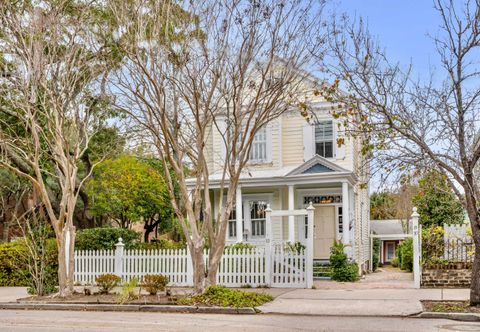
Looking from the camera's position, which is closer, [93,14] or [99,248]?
[93,14]

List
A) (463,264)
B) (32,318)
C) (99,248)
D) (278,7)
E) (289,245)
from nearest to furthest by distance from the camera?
(32,318) < (278,7) < (463,264) < (289,245) < (99,248)

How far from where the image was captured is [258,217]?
22.6 meters

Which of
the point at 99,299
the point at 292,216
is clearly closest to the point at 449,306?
the point at 99,299

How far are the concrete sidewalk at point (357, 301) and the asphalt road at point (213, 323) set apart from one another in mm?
520

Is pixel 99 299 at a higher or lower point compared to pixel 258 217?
lower

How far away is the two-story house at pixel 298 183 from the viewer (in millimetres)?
20938

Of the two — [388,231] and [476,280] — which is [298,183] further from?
[388,231]

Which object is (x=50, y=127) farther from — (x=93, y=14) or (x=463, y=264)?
(x=463, y=264)

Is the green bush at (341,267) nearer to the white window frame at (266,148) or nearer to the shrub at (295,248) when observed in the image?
the shrub at (295,248)

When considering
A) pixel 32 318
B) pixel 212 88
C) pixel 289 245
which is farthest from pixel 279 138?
pixel 32 318

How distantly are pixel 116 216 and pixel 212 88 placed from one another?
606 inches

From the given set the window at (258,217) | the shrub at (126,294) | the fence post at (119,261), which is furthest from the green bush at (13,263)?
the window at (258,217)

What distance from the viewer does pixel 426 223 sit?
27.6 metres

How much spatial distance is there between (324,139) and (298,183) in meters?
2.10
